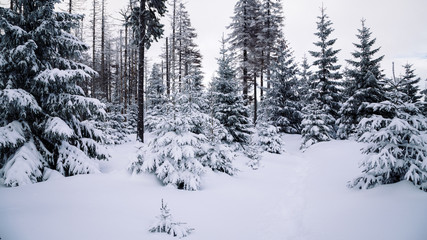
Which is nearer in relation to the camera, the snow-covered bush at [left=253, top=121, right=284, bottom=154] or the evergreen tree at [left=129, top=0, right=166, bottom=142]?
the evergreen tree at [left=129, top=0, right=166, bottom=142]

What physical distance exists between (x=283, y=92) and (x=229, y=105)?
1224 centimetres

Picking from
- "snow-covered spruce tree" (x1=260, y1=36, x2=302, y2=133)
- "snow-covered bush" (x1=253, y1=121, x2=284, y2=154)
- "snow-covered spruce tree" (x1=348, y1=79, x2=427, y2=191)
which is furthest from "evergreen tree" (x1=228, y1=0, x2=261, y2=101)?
"snow-covered spruce tree" (x1=348, y1=79, x2=427, y2=191)

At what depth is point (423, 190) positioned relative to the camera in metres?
5.36

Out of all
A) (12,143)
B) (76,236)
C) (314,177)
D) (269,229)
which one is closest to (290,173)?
(314,177)

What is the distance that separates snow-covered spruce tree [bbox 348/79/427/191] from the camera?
18.5ft

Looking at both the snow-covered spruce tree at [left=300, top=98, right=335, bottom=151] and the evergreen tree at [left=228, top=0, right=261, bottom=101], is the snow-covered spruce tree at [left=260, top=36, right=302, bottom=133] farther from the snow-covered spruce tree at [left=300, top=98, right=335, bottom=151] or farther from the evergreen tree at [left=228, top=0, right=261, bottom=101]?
the snow-covered spruce tree at [left=300, top=98, right=335, bottom=151]

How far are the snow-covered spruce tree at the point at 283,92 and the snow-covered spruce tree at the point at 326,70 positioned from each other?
229cm

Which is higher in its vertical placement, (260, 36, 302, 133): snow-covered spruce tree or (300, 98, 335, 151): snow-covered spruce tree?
(260, 36, 302, 133): snow-covered spruce tree

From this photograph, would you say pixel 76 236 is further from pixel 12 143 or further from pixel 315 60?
pixel 315 60

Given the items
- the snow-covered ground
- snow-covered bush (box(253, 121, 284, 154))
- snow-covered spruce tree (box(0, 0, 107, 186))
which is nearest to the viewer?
the snow-covered ground

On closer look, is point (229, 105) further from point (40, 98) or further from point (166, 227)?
point (166, 227)

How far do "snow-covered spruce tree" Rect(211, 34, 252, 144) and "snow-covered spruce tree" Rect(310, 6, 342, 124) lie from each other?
39.8ft

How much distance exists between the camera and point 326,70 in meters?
23.4

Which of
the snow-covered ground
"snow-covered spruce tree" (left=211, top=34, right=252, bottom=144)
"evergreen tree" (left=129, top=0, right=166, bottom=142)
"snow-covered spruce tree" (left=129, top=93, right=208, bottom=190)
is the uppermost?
"evergreen tree" (left=129, top=0, right=166, bottom=142)
